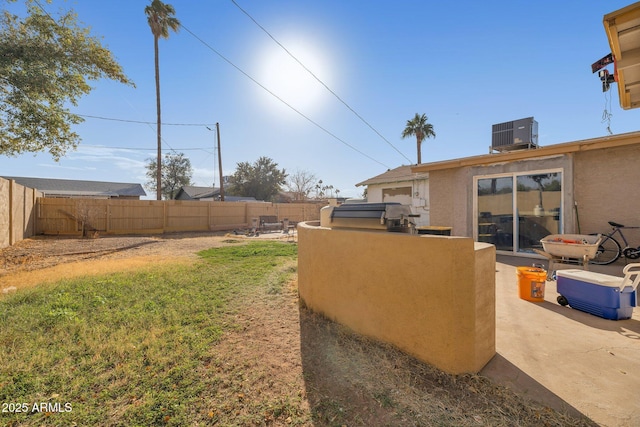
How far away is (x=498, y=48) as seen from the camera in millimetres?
7359

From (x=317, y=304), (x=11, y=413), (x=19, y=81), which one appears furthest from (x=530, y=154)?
(x=19, y=81)

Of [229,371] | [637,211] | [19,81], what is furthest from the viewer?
[19,81]

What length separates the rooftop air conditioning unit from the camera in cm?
688

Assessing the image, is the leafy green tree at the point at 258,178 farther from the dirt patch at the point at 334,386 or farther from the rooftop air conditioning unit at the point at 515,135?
the dirt patch at the point at 334,386

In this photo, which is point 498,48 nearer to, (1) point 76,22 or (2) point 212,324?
(2) point 212,324

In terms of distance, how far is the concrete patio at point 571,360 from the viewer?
1.71 m

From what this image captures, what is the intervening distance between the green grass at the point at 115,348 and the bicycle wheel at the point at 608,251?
6.73 meters

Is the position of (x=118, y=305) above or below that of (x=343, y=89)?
below

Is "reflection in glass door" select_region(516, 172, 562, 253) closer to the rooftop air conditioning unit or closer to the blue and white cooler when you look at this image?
the rooftop air conditioning unit

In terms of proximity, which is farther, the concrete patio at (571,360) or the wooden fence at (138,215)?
the wooden fence at (138,215)

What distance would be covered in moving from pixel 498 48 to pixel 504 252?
19.1ft

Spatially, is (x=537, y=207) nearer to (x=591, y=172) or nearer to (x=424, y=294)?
(x=591, y=172)

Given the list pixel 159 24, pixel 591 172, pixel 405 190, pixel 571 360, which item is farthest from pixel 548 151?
pixel 159 24

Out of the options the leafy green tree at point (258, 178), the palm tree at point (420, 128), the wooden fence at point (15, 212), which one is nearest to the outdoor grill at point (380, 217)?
the wooden fence at point (15, 212)
